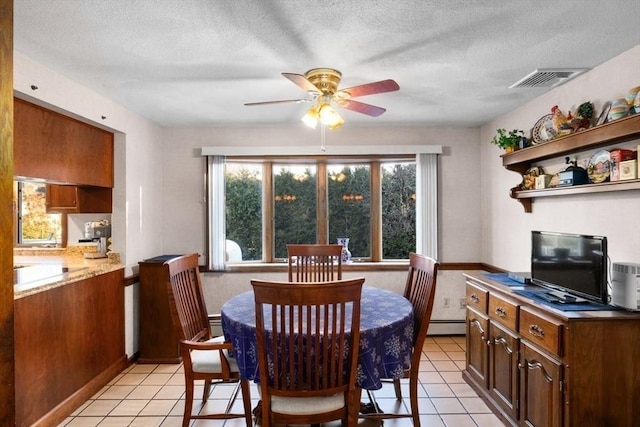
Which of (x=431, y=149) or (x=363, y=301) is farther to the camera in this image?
(x=431, y=149)

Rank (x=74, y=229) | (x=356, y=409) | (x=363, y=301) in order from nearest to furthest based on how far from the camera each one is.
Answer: (x=356, y=409), (x=363, y=301), (x=74, y=229)

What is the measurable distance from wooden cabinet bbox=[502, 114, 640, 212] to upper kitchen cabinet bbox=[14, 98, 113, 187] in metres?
3.58

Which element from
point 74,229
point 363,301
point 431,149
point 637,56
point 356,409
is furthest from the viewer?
point 431,149

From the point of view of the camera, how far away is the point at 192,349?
2262 millimetres

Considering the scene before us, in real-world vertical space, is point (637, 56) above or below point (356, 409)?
above

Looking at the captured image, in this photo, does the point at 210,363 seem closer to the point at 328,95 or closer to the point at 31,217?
the point at 328,95

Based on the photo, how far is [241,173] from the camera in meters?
4.50

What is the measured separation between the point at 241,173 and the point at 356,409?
3.15 metres

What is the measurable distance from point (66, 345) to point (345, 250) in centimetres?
273

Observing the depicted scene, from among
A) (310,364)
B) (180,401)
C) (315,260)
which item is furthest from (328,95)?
(180,401)

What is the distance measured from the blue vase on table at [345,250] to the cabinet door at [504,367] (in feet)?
6.15

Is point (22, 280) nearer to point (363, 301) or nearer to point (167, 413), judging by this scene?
point (167, 413)

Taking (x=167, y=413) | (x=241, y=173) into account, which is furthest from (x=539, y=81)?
(x=167, y=413)

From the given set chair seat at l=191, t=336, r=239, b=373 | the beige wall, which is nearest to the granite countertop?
chair seat at l=191, t=336, r=239, b=373
